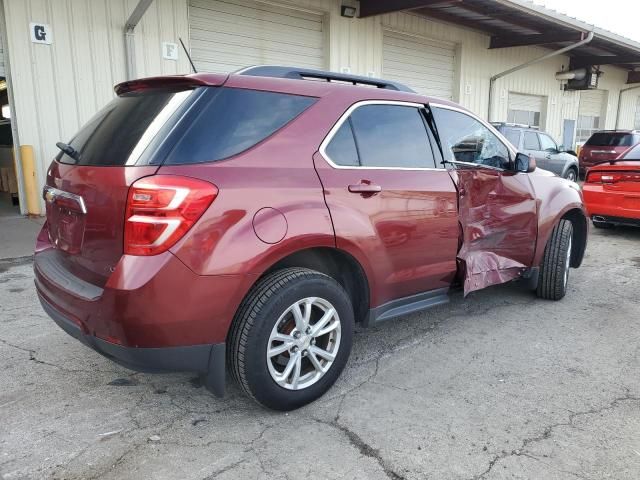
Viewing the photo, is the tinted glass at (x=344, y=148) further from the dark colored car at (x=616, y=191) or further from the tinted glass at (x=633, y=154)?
the tinted glass at (x=633, y=154)

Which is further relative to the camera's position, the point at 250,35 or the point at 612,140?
the point at 612,140

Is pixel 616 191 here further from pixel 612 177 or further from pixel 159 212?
pixel 159 212

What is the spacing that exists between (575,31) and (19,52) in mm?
13844

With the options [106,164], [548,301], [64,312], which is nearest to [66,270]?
[64,312]

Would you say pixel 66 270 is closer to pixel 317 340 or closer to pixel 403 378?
pixel 317 340

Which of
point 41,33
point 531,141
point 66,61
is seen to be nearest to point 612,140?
point 531,141

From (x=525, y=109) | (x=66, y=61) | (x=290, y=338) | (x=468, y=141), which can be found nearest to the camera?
(x=290, y=338)

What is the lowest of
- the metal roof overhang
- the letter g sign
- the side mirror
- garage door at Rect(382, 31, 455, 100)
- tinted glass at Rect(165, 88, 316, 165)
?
the side mirror

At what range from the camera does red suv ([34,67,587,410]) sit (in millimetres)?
2346

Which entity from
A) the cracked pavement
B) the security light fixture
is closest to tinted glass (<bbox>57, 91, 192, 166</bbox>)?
the cracked pavement

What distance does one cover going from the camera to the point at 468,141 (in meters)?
4.02

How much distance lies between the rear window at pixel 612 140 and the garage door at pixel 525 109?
2.73m

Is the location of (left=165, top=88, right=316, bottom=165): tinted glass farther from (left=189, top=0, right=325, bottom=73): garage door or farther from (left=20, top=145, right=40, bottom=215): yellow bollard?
(left=189, top=0, right=325, bottom=73): garage door

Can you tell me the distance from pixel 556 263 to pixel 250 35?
7642 mm
